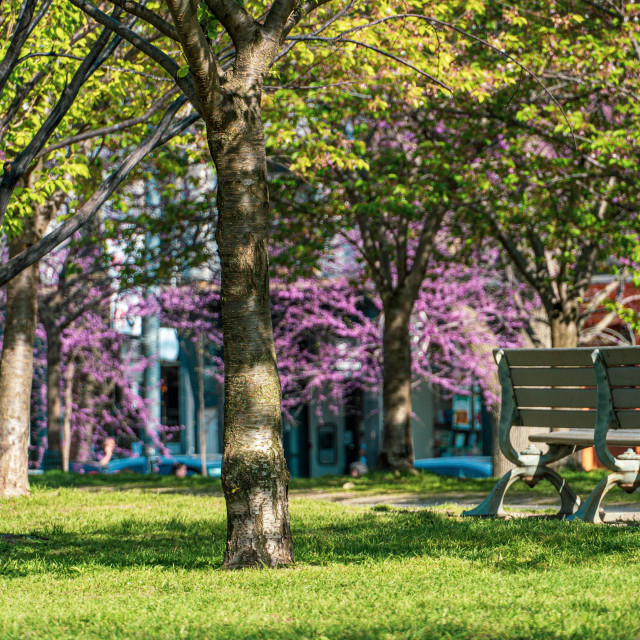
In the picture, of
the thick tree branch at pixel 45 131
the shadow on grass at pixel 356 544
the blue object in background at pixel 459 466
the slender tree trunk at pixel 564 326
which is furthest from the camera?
the blue object in background at pixel 459 466

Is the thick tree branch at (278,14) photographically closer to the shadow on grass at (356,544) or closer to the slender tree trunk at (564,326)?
the shadow on grass at (356,544)

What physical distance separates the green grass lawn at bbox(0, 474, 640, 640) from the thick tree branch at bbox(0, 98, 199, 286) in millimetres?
2185

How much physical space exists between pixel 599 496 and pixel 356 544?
1811 millimetres

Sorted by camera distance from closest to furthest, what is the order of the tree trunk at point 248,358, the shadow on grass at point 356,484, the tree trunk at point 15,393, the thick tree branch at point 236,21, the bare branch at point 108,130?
the tree trunk at point 248,358 → the thick tree branch at point 236,21 → the bare branch at point 108,130 → the tree trunk at point 15,393 → the shadow on grass at point 356,484

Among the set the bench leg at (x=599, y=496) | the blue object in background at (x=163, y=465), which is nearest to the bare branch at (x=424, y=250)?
the bench leg at (x=599, y=496)

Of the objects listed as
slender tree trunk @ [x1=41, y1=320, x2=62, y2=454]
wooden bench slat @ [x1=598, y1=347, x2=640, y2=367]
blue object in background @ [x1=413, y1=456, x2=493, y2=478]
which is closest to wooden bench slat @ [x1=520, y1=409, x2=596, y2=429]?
wooden bench slat @ [x1=598, y1=347, x2=640, y2=367]

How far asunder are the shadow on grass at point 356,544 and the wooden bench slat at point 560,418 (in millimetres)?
811

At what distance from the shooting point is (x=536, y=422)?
7.62m

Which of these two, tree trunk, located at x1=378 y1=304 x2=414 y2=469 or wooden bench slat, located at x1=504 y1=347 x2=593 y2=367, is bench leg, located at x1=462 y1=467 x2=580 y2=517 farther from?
tree trunk, located at x1=378 y1=304 x2=414 y2=469

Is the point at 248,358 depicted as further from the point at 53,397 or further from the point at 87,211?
the point at 53,397

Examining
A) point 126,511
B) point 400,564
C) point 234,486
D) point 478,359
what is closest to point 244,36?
point 234,486

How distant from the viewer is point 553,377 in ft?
24.1

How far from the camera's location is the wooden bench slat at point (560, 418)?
7.27m

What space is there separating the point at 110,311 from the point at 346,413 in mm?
8697
